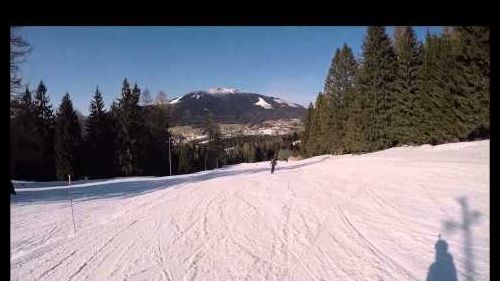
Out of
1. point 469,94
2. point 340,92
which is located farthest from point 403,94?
point 340,92

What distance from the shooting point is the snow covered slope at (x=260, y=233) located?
721 cm

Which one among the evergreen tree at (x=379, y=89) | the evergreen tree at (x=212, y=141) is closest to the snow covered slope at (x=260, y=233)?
the evergreen tree at (x=379, y=89)

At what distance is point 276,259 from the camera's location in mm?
7805

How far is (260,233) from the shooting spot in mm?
10062

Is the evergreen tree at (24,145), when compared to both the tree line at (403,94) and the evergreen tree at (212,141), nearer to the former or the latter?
the tree line at (403,94)

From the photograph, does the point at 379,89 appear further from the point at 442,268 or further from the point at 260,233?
the point at 442,268

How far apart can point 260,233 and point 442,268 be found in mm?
4221

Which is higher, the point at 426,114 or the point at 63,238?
the point at 426,114

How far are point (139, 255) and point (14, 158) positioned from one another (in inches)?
219

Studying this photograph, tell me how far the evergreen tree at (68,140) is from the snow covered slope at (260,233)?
3.79m

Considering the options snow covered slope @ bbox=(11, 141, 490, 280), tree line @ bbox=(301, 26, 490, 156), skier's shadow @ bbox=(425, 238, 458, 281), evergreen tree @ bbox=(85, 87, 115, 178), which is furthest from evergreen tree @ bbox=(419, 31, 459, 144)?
evergreen tree @ bbox=(85, 87, 115, 178)
